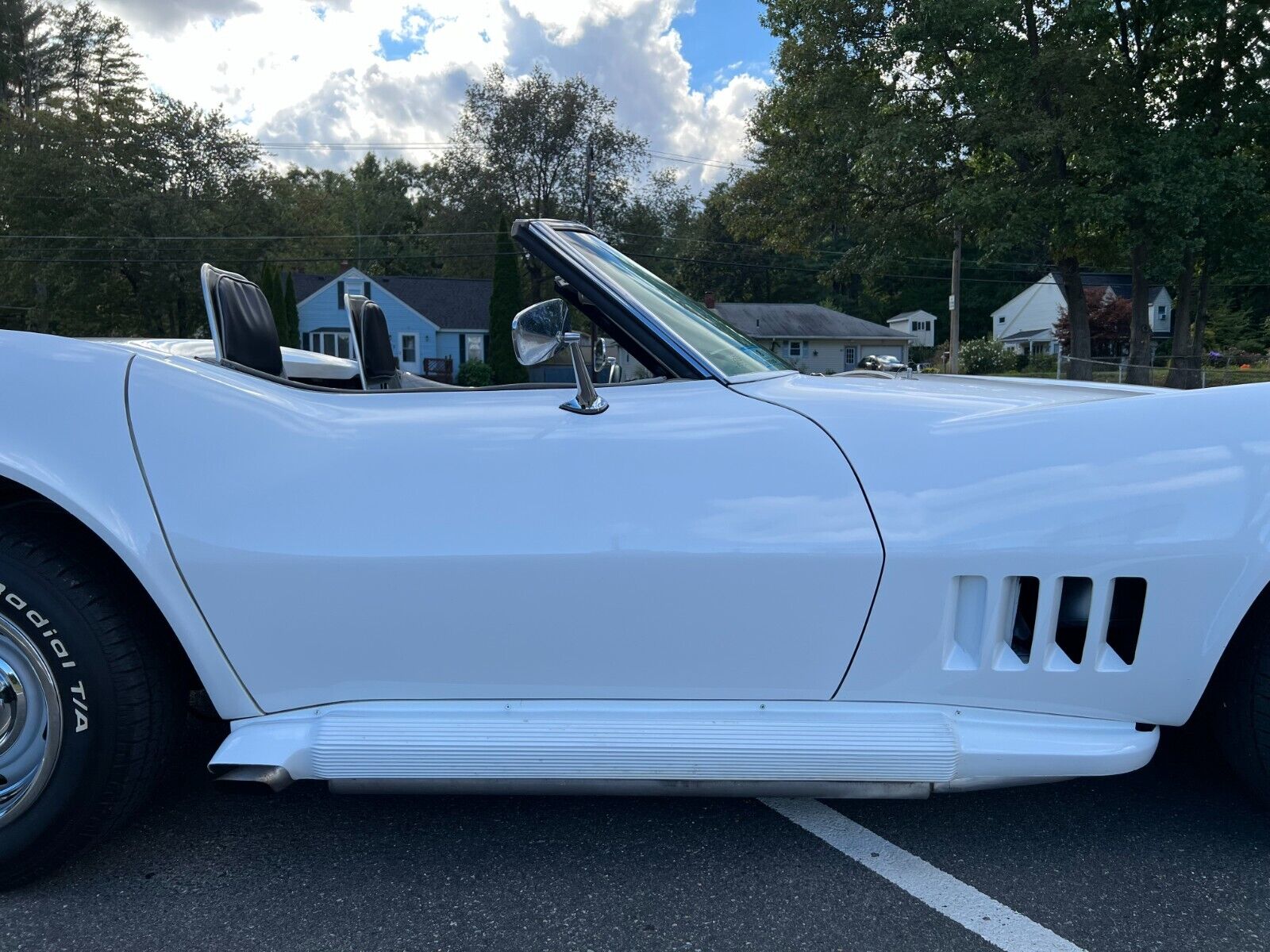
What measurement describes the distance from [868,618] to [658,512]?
464 millimetres

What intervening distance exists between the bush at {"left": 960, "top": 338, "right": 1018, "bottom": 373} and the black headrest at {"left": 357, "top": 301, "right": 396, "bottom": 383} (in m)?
31.9

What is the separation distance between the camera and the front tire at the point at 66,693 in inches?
76.6

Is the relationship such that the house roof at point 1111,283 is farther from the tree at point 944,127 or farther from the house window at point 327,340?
the house window at point 327,340

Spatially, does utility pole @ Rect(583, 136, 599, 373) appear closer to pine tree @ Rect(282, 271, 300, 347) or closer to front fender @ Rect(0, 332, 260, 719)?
pine tree @ Rect(282, 271, 300, 347)

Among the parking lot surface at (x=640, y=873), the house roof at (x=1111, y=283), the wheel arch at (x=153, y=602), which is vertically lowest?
the parking lot surface at (x=640, y=873)

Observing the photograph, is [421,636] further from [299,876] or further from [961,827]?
[961,827]

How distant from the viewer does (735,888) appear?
204 centimetres

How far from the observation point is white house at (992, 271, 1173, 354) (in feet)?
216

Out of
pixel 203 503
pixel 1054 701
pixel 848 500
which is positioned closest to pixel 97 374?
pixel 203 503

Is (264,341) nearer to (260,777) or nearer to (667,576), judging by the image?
(260,777)

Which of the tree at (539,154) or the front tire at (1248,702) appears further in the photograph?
the tree at (539,154)

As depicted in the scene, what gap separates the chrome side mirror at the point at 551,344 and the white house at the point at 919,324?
7039 cm

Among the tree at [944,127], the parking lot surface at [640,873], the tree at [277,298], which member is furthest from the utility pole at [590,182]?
the parking lot surface at [640,873]

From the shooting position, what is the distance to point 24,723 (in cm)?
201
